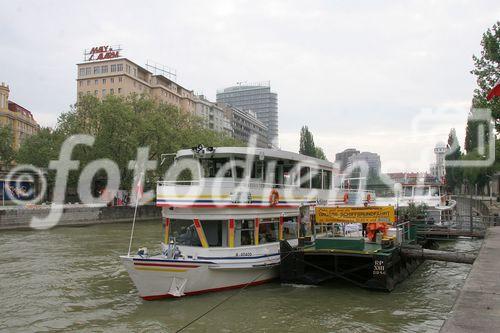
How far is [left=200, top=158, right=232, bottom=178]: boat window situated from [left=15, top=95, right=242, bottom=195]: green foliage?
31597mm

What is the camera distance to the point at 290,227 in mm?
17594

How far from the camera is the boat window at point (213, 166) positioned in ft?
52.7

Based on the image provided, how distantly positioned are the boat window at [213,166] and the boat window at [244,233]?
190 centimetres

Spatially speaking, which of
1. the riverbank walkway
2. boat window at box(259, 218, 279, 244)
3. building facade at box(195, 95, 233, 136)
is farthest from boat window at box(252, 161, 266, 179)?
building facade at box(195, 95, 233, 136)

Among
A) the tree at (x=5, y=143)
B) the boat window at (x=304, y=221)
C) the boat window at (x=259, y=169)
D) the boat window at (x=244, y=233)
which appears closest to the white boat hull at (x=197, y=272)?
the boat window at (x=244, y=233)

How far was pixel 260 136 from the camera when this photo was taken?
7121 inches

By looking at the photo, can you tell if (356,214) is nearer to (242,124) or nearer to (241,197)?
(241,197)

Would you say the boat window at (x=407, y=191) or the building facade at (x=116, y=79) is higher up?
the building facade at (x=116, y=79)

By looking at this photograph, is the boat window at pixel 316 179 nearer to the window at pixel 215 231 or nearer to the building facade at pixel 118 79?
the window at pixel 215 231

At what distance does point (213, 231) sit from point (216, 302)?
2.24m

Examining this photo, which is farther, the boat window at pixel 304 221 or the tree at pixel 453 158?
the tree at pixel 453 158

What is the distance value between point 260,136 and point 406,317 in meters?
169

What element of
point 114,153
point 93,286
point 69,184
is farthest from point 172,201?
point 69,184

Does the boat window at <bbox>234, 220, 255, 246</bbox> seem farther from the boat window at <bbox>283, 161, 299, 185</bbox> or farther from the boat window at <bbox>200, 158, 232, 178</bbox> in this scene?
the boat window at <bbox>283, 161, 299, 185</bbox>
